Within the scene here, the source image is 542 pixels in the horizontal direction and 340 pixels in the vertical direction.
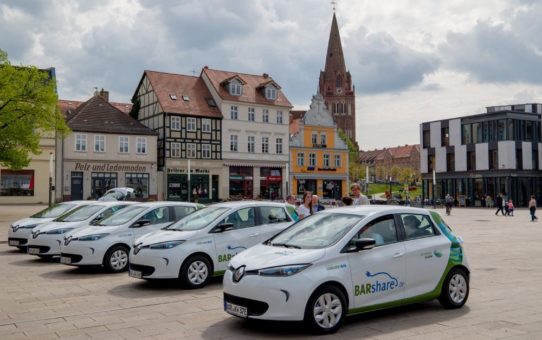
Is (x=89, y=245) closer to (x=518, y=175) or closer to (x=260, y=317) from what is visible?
(x=260, y=317)

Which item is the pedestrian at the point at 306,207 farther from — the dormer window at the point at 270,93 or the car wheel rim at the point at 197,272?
the dormer window at the point at 270,93

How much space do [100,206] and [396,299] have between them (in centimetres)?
1101

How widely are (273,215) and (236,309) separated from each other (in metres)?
4.75

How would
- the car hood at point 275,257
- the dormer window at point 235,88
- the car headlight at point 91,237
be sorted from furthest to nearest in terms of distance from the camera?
1. the dormer window at point 235,88
2. the car headlight at point 91,237
3. the car hood at point 275,257

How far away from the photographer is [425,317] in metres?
8.12

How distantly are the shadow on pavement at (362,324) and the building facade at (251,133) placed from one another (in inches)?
1979

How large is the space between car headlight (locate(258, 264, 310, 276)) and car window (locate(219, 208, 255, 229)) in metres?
4.21

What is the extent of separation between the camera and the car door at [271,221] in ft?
37.8

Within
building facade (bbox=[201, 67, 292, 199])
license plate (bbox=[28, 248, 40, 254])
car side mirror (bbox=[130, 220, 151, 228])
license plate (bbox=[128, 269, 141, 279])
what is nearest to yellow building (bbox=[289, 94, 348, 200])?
building facade (bbox=[201, 67, 292, 199])

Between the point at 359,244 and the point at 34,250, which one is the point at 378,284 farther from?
the point at 34,250

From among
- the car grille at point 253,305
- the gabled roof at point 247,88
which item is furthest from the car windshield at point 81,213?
the gabled roof at point 247,88

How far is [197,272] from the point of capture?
10.7 meters

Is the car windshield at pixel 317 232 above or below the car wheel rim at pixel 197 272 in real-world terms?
above

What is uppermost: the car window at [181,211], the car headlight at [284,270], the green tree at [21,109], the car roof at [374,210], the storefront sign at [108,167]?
the green tree at [21,109]
